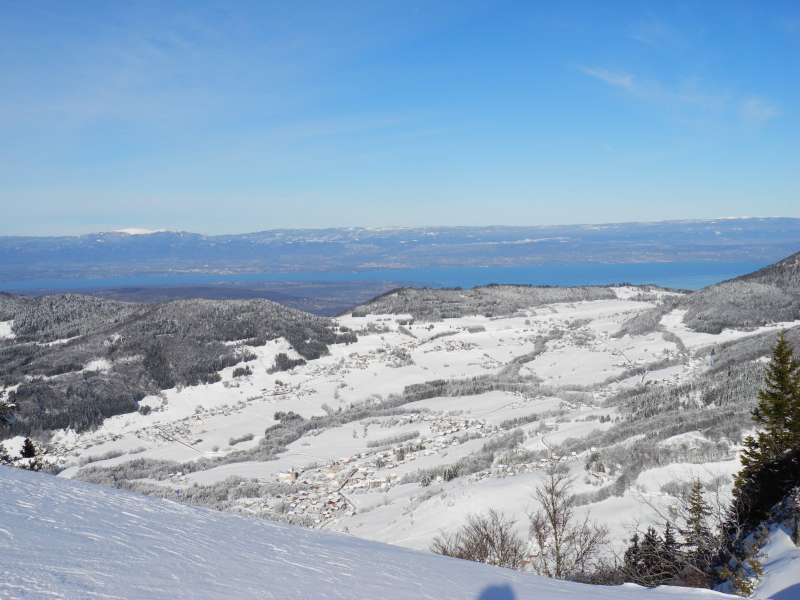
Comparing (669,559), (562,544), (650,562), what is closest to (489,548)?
Answer: (562,544)

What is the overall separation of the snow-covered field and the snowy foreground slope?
7484 millimetres

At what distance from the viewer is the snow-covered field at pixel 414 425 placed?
15773 mm

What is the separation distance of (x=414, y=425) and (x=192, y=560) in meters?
22.9

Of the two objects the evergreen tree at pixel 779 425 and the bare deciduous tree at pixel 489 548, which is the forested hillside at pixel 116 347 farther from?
the evergreen tree at pixel 779 425

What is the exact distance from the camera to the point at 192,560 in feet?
15.3

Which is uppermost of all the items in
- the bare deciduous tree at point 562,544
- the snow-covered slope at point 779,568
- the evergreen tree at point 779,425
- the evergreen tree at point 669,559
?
the evergreen tree at point 779,425

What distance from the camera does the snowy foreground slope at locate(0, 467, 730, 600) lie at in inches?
155

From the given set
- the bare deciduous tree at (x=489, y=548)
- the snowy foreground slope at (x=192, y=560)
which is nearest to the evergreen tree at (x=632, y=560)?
the bare deciduous tree at (x=489, y=548)

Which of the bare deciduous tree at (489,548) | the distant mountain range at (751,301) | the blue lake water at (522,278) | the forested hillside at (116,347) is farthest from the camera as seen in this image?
the blue lake water at (522,278)

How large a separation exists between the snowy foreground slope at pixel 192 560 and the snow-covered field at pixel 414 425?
748 centimetres

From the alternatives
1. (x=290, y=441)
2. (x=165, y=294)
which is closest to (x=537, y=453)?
(x=290, y=441)

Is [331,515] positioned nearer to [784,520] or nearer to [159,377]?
[784,520]

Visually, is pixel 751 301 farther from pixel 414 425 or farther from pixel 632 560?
pixel 632 560

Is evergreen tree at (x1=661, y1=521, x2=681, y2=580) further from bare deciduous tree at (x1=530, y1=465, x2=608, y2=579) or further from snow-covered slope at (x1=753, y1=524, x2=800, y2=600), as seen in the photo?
bare deciduous tree at (x1=530, y1=465, x2=608, y2=579)
